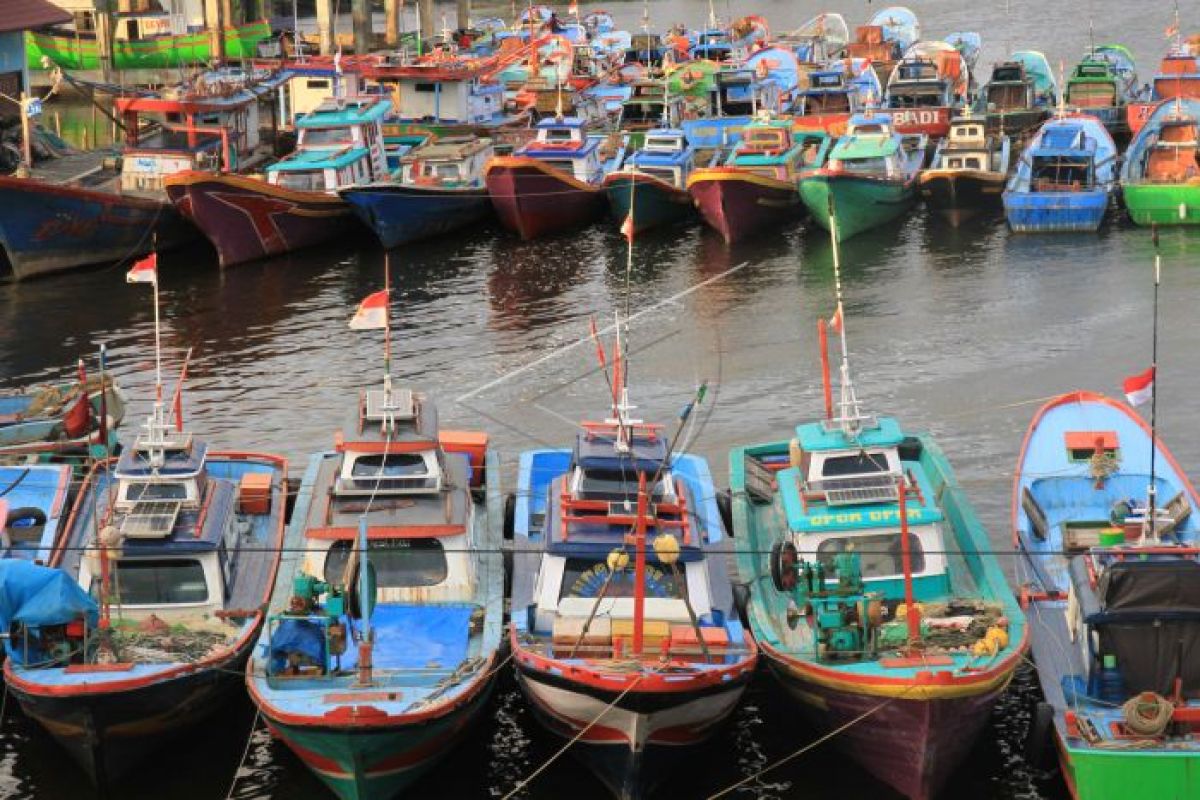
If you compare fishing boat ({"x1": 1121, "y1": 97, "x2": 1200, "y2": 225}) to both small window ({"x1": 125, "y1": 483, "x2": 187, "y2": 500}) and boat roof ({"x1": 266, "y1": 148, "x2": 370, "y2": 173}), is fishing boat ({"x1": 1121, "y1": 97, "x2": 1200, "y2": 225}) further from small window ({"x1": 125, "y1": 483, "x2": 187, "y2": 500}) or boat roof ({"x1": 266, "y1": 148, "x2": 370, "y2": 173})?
small window ({"x1": 125, "y1": 483, "x2": 187, "y2": 500})

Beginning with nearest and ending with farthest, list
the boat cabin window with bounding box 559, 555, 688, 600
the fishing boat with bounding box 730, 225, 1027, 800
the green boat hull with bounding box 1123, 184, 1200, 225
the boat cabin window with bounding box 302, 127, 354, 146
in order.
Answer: the fishing boat with bounding box 730, 225, 1027, 800 < the boat cabin window with bounding box 559, 555, 688, 600 < the green boat hull with bounding box 1123, 184, 1200, 225 < the boat cabin window with bounding box 302, 127, 354, 146

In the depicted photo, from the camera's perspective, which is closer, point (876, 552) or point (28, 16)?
point (876, 552)

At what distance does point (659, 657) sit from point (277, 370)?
67.7 feet

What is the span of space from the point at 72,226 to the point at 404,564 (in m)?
27.3

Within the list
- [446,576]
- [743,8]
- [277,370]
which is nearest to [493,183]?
[277,370]

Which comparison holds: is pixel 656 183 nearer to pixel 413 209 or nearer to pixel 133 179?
pixel 413 209

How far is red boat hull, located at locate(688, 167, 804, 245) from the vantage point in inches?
1980

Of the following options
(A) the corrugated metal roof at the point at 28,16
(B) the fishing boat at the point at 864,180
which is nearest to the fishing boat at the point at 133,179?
(A) the corrugated metal roof at the point at 28,16

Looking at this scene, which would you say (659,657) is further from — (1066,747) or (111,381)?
(111,381)

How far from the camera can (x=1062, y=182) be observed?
50969mm

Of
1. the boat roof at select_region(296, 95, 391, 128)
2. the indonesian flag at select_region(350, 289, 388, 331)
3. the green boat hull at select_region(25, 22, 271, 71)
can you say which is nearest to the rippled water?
the boat roof at select_region(296, 95, 391, 128)

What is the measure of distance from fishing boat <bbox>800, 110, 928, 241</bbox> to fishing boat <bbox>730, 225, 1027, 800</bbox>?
21.9 metres

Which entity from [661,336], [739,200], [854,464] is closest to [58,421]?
[854,464]

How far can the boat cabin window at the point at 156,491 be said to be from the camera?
2627 centimetres
